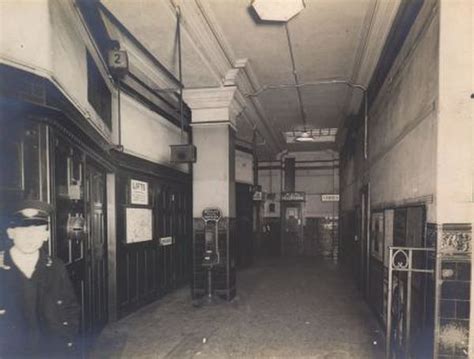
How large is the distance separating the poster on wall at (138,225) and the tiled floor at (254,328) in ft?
3.27

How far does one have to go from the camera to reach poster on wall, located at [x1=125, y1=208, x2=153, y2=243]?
4.71 m

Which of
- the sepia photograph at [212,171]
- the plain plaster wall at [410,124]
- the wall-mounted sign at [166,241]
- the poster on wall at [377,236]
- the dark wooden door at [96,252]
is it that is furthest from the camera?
the wall-mounted sign at [166,241]

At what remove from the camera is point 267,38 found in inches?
158

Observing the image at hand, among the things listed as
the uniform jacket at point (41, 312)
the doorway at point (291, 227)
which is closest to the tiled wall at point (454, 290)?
the uniform jacket at point (41, 312)

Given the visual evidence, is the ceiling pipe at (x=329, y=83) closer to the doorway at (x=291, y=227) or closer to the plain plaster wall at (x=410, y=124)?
the plain plaster wall at (x=410, y=124)

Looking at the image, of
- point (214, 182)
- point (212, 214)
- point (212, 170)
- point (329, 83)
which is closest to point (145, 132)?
point (212, 170)

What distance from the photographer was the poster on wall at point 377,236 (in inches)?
177

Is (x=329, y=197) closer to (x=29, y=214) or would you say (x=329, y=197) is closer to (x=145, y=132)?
(x=145, y=132)

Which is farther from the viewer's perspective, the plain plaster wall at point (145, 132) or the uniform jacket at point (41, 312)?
the plain plaster wall at point (145, 132)

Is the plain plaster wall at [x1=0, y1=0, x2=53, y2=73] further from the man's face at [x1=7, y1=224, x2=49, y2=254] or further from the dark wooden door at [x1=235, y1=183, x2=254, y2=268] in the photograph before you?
the dark wooden door at [x1=235, y1=183, x2=254, y2=268]

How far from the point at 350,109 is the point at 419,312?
463cm

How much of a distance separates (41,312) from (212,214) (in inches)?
130

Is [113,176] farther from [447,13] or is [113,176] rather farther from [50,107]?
[447,13]

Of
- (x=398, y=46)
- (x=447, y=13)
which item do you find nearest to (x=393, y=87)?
(x=398, y=46)
